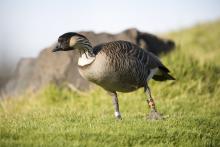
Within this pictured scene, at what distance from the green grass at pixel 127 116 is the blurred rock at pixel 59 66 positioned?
59cm

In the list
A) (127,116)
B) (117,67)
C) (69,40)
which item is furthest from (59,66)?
(117,67)

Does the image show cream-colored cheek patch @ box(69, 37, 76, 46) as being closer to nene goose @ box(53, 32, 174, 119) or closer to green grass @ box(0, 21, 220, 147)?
nene goose @ box(53, 32, 174, 119)

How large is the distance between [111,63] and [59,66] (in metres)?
7.93

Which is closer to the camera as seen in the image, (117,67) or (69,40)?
(117,67)

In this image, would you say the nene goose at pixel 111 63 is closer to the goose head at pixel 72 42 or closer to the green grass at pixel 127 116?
the goose head at pixel 72 42

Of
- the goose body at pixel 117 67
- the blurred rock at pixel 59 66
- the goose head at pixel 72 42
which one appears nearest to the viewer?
the goose body at pixel 117 67

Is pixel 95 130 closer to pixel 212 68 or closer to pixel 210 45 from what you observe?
pixel 212 68

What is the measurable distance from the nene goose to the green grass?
0.78m

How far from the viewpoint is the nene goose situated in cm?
A: 1044

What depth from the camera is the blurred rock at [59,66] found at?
17.8 metres

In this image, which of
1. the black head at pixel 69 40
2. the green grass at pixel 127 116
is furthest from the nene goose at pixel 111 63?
the green grass at pixel 127 116

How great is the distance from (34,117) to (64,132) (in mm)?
2049

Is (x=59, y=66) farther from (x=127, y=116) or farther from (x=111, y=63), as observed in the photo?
(x=111, y=63)

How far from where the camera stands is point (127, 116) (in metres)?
11.9
